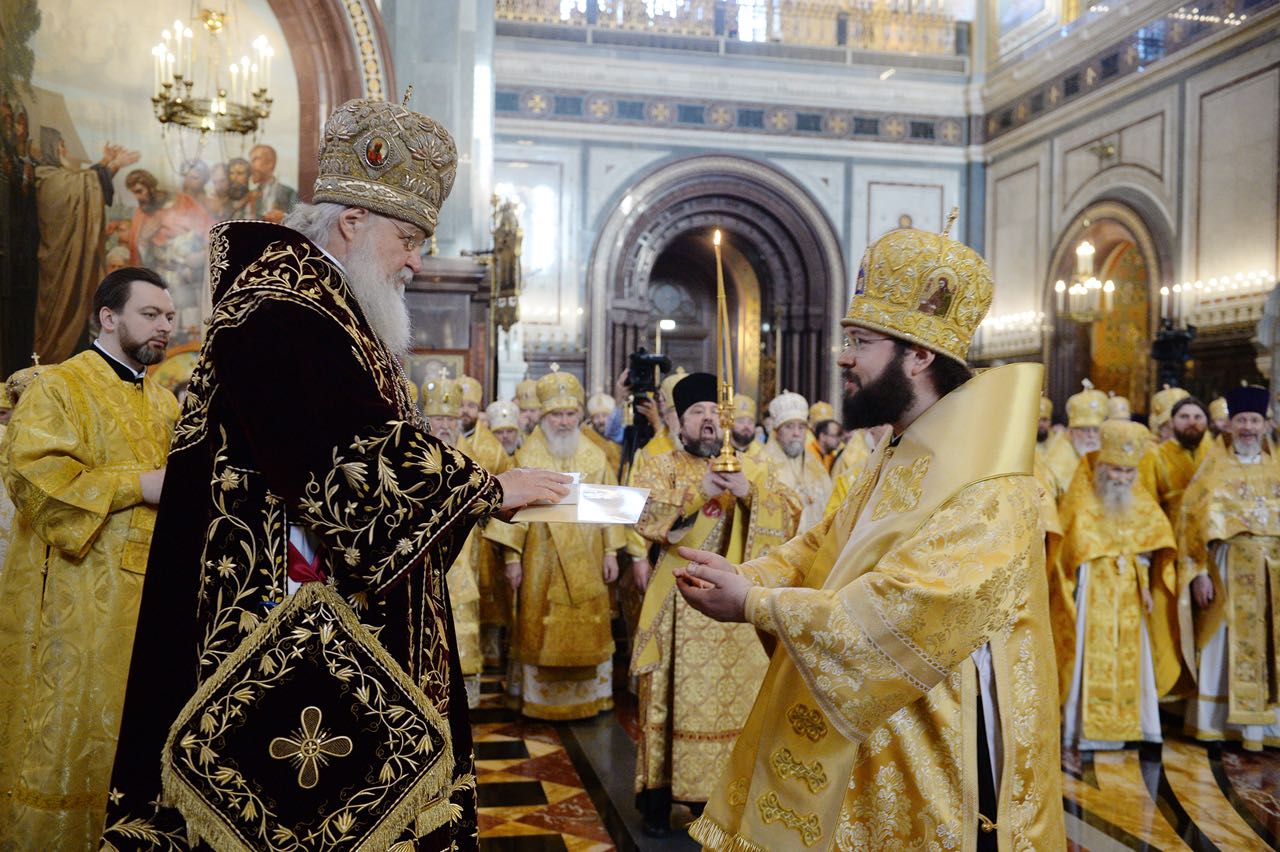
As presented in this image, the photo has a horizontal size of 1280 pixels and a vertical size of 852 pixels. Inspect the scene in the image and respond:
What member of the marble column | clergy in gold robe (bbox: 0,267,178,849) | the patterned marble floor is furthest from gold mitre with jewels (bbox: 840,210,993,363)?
the marble column

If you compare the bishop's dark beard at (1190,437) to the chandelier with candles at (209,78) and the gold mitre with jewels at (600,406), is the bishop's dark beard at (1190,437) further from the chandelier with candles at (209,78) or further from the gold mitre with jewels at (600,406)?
the chandelier with candles at (209,78)

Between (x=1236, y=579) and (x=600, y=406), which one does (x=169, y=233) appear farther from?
(x=1236, y=579)

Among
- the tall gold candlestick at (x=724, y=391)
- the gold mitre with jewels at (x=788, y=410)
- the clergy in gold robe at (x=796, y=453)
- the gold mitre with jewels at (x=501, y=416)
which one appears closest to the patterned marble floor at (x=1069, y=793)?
the tall gold candlestick at (x=724, y=391)

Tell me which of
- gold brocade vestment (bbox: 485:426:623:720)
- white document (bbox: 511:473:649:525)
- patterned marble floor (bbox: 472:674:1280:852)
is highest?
white document (bbox: 511:473:649:525)

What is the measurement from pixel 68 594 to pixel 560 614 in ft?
11.5

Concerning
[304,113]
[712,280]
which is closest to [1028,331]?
[712,280]

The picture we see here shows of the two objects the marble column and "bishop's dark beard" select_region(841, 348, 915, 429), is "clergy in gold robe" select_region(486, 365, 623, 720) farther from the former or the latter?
"bishop's dark beard" select_region(841, 348, 915, 429)

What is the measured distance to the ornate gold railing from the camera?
17.4m

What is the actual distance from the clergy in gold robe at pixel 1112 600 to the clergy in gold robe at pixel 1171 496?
14cm

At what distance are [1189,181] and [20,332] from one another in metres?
13.1

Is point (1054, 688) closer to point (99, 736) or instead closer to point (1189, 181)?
point (99, 736)

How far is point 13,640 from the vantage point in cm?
→ 322

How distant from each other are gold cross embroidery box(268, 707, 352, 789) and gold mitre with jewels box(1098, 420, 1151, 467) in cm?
515

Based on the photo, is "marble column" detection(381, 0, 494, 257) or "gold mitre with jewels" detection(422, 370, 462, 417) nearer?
"gold mitre with jewels" detection(422, 370, 462, 417)
